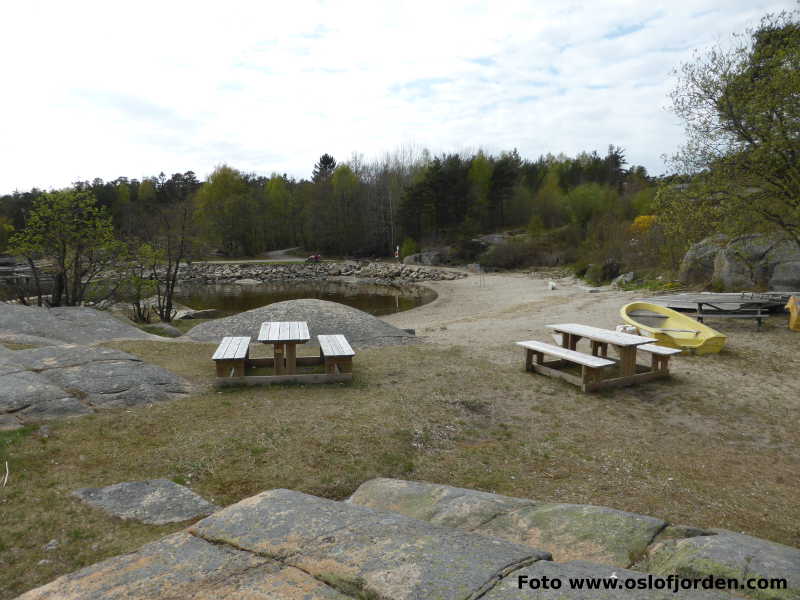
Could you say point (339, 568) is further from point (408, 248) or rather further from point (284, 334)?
point (408, 248)

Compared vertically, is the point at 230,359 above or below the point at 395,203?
below

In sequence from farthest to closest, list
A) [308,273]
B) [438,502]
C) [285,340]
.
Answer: [308,273] → [285,340] → [438,502]

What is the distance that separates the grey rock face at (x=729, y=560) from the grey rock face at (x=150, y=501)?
290 cm

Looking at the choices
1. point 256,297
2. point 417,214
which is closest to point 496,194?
point 417,214

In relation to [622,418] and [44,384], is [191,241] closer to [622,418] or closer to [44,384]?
[44,384]

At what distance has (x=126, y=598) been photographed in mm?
1946

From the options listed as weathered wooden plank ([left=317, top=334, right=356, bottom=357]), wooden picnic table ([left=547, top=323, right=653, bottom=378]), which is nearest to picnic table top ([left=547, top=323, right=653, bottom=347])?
wooden picnic table ([left=547, top=323, right=653, bottom=378])

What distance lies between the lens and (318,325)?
1177 centimetres

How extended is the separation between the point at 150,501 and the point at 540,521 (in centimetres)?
273

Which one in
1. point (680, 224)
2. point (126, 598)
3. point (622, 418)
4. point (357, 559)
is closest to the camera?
point (126, 598)

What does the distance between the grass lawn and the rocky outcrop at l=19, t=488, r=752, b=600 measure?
104 cm

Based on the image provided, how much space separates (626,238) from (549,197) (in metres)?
29.0

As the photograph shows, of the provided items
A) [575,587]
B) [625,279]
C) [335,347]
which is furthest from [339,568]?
[625,279]

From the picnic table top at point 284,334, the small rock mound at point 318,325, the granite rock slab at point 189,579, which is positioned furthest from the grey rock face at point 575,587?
the small rock mound at point 318,325
